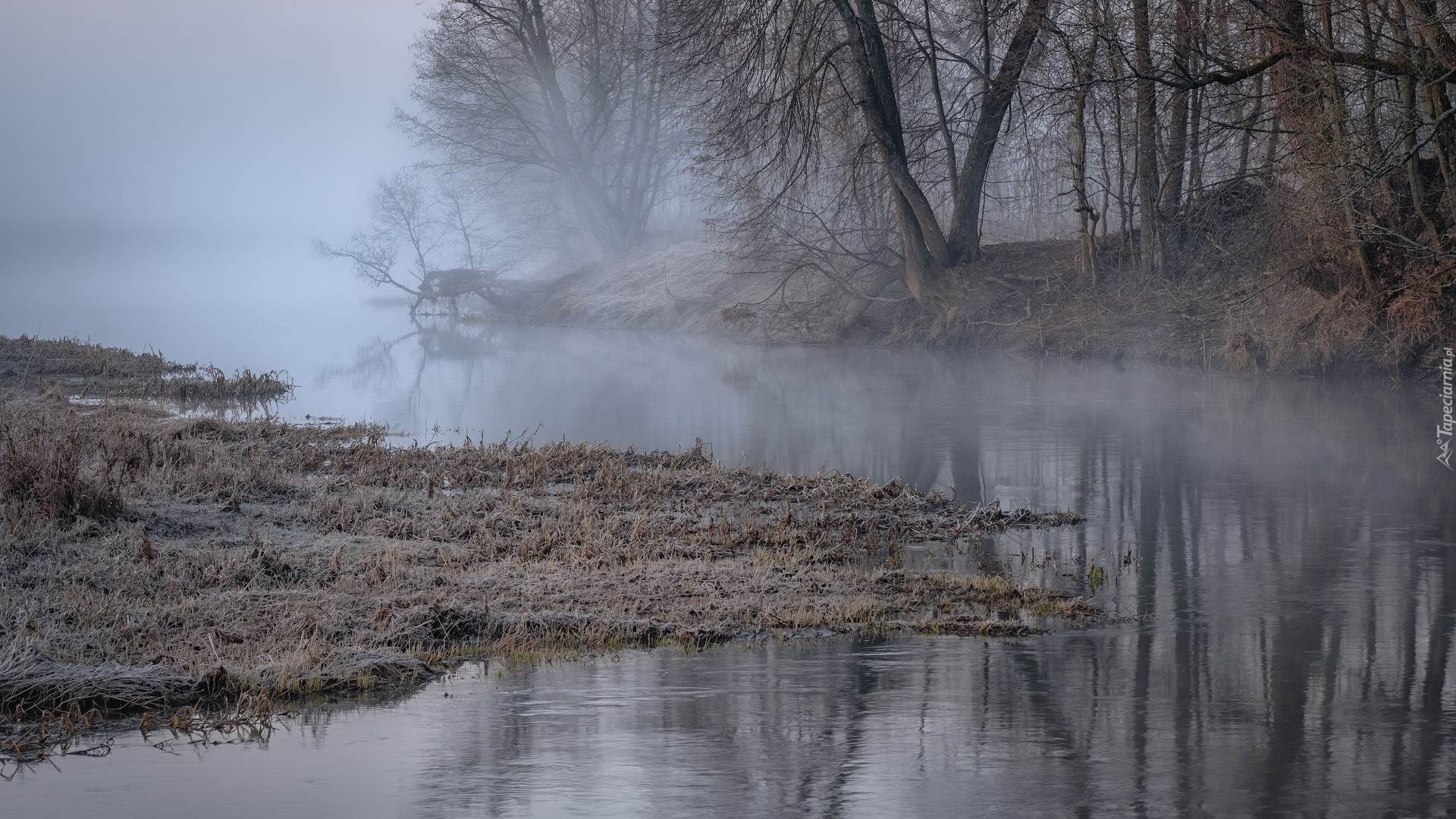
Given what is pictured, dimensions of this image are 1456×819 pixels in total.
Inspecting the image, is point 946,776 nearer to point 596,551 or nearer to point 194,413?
point 596,551

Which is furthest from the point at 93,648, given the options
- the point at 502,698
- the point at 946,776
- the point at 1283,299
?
the point at 1283,299

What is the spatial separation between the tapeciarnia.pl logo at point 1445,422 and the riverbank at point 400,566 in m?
6.27

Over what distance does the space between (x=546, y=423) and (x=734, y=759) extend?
14700mm

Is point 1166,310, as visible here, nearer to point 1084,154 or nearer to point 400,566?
point 1084,154

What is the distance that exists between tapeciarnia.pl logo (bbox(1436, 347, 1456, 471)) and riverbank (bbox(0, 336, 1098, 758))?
627 cm

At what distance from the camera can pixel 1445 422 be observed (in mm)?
17609

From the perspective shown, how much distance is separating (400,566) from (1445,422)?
1451cm

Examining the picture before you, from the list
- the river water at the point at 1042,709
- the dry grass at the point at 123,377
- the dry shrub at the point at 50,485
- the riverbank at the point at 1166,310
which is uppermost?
the riverbank at the point at 1166,310

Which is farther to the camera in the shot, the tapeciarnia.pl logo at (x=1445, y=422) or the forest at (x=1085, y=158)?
the forest at (x=1085, y=158)

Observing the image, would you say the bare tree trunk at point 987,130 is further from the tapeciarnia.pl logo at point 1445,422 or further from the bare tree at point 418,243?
the bare tree at point 418,243

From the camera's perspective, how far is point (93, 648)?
6.96 metres

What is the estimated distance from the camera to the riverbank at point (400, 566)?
6.96 meters

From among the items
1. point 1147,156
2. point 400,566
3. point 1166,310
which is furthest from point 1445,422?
point 400,566

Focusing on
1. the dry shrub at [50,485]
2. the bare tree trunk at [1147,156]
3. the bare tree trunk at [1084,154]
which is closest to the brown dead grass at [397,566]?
the dry shrub at [50,485]
